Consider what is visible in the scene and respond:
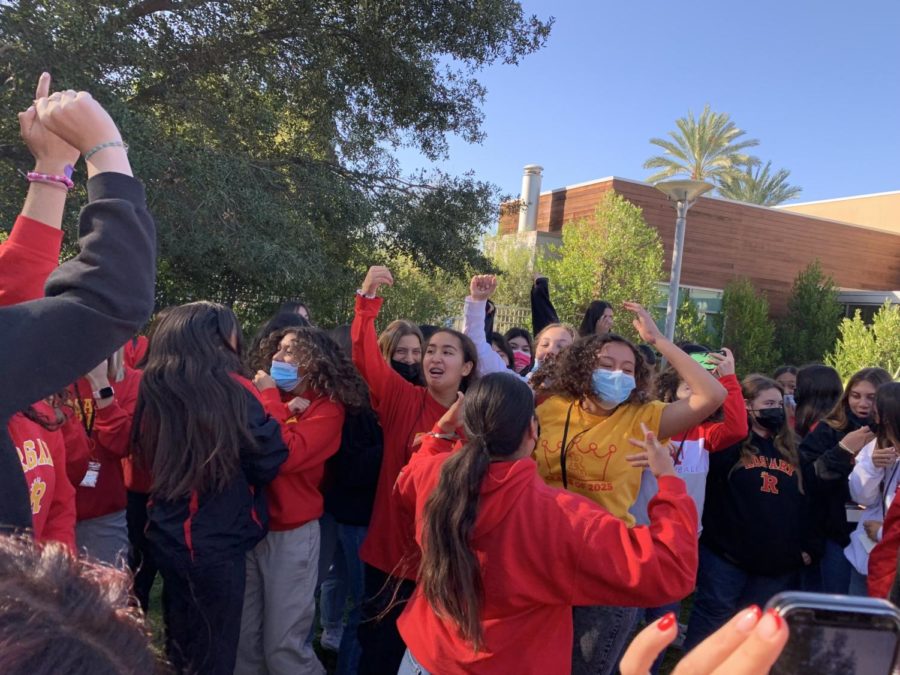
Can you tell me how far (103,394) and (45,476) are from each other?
77cm

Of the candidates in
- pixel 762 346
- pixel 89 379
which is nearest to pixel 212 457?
pixel 89 379

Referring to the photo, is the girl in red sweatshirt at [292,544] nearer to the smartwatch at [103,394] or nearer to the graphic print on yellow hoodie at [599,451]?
the smartwatch at [103,394]

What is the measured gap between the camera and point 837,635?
83 centimetres

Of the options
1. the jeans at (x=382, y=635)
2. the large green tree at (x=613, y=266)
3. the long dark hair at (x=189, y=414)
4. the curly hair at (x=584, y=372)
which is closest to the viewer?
the long dark hair at (x=189, y=414)

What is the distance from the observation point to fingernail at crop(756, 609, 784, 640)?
1.95ft

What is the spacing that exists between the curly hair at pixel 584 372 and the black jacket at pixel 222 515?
4.41 feet

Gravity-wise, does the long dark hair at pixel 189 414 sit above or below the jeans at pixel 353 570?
above

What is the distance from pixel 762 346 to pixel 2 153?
2014 cm

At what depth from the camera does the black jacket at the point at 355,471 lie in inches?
129

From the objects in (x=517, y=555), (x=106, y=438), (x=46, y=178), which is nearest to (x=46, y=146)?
(x=46, y=178)

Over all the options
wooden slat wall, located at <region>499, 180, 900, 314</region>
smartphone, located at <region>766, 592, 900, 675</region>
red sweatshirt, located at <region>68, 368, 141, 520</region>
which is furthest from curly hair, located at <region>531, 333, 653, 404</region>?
wooden slat wall, located at <region>499, 180, 900, 314</region>

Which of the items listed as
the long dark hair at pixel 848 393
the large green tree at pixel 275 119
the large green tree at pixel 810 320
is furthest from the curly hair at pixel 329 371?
the large green tree at pixel 810 320

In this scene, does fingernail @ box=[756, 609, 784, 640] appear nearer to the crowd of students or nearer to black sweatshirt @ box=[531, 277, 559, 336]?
the crowd of students

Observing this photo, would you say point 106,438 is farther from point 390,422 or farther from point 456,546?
point 456,546
